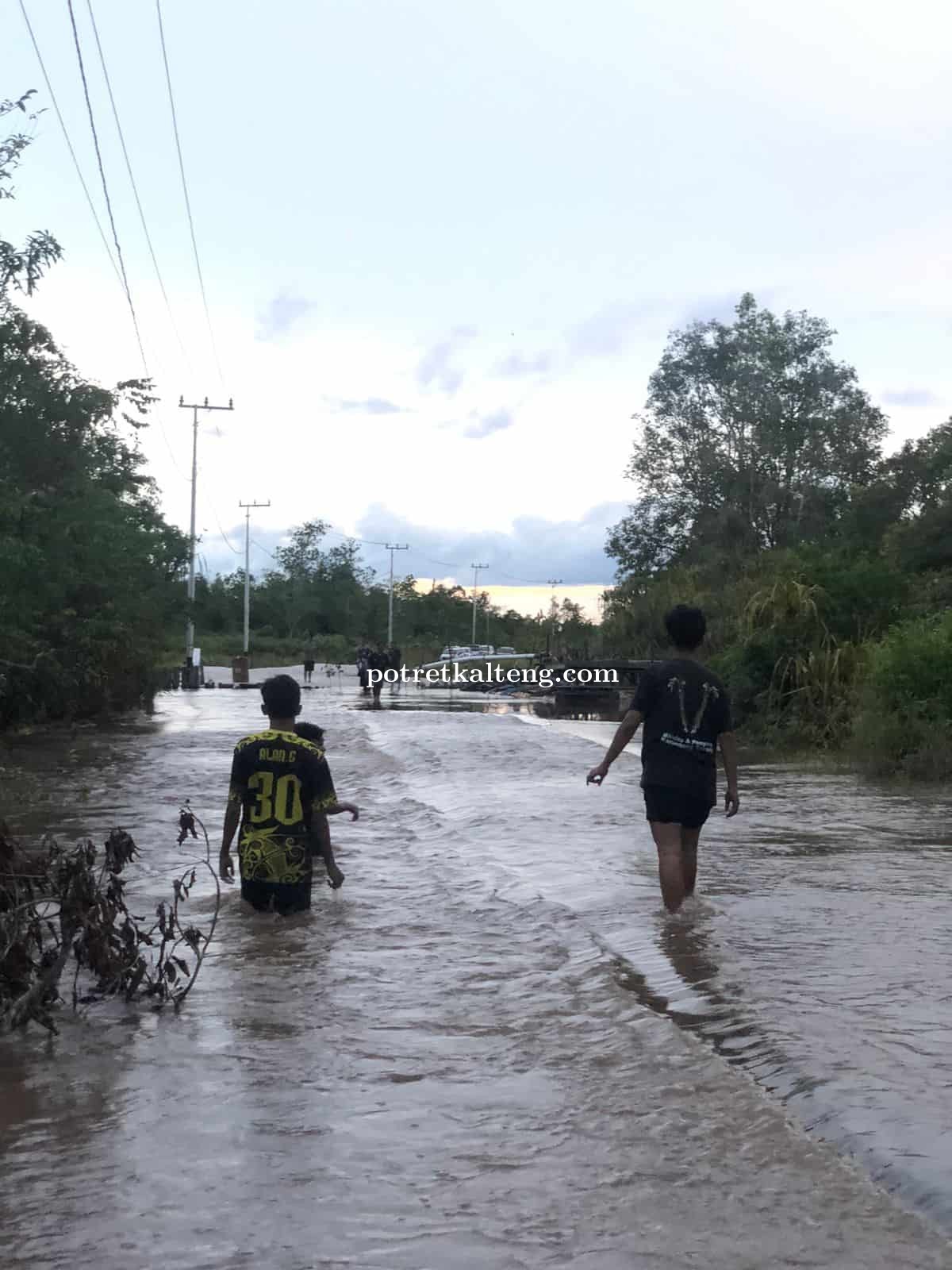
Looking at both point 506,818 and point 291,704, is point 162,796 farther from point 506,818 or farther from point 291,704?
point 291,704

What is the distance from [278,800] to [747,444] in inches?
1925

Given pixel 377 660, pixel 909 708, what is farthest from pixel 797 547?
pixel 909 708

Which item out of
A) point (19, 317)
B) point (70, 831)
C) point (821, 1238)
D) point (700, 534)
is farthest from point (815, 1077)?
point (700, 534)

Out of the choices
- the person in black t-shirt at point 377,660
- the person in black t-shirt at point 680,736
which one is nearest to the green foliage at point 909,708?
the person in black t-shirt at point 680,736

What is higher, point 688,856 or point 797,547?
point 797,547

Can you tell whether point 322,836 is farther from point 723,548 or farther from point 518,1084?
point 723,548

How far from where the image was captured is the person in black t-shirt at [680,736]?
7.86 m

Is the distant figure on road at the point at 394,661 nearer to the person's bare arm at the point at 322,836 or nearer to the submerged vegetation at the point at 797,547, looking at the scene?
the submerged vegetation at the point at 797,547

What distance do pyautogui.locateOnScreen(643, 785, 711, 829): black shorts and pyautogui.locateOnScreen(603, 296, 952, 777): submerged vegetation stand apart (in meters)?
9.89

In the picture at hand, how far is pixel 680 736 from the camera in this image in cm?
786

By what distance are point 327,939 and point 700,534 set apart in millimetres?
46948

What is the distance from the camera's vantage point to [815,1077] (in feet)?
17.8

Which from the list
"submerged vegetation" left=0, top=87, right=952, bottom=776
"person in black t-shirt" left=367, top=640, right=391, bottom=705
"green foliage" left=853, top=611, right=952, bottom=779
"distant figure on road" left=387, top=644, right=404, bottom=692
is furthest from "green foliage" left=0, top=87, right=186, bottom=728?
"distant figure on road" left=387, top=644, right=404, bottom=692

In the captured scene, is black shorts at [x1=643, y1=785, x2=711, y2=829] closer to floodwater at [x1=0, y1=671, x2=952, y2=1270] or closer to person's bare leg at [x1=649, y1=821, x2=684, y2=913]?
person's bare leg at [x1=649, y1=821, x2=684, y2=913]
